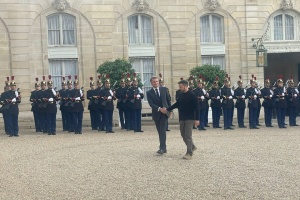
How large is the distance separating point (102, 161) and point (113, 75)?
11152mm

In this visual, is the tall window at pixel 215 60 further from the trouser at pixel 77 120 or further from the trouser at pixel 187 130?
the trouser at pixel 187 130

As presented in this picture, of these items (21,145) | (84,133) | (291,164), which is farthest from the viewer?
(84,133)

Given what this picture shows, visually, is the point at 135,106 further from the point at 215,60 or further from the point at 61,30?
the point at 215,60

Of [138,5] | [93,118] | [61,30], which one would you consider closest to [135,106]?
[93,118]

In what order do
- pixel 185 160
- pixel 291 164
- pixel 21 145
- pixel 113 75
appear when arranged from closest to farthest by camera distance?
pixel 291 164, pixel 185 160, pixel 21 145, pixel 113 75

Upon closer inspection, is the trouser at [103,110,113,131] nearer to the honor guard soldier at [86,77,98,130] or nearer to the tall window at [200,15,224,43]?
the honor guard soldier at [86,77,98,130]

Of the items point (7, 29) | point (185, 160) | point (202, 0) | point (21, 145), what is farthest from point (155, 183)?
point (202, 0)

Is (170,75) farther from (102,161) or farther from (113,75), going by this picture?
(102,161)

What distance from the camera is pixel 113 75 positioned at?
77.0ft

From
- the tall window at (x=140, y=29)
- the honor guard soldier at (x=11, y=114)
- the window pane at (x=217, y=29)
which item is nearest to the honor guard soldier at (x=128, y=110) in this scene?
the honor guard soldier at (x=11, y=114)

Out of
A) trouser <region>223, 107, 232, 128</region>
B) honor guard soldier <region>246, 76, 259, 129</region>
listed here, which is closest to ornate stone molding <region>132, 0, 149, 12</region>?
honor guard soldier <region>246, 76, 259, 129</region>

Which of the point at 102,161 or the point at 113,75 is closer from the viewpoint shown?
the point at 102,161

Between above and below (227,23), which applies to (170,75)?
below

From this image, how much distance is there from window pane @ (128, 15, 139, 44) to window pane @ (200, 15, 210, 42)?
10.8 ft
